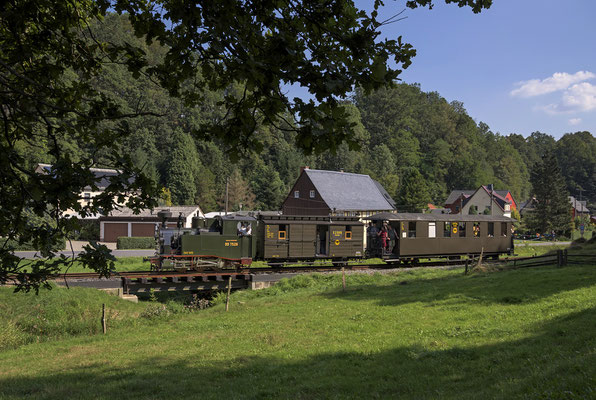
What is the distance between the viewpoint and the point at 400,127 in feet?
396

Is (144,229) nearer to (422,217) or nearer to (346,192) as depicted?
(346,192)

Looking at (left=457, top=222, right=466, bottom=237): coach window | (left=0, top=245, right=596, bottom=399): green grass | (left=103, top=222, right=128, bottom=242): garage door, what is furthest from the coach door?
(left=103, top=222, right=128, bottom=242): garage door

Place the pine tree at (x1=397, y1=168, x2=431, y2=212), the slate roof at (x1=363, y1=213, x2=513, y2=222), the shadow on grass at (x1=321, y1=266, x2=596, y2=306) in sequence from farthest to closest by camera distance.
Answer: the pine tree at (x1=397, y1=168, x2=431, y2=212), the slate roof at (x1=363, y1=213, x2=513, y2=222), the shadow on grass at (x1=321, y1=266, x2=596, y2=306)

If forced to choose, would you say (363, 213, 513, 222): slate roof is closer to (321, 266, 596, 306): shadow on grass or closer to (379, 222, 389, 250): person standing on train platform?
(379, 222, 389, 250): person standing on train platform

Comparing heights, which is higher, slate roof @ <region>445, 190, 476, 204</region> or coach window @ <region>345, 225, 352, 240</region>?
slate roof @ <region>445, 190, 476, 204</region>

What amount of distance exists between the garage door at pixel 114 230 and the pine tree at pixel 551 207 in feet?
188

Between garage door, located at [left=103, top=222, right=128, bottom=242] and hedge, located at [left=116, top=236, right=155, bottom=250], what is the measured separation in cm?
610

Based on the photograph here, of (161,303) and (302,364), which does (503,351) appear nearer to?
(302,364)

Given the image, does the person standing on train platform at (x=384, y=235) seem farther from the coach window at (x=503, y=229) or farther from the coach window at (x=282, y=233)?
the coach window at (x=503, y=229)

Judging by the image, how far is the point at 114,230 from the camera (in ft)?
160

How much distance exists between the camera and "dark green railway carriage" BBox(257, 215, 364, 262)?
86.8 feet

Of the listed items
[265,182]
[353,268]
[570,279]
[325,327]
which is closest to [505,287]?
[570,279]

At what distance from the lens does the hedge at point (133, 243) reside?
4269cm

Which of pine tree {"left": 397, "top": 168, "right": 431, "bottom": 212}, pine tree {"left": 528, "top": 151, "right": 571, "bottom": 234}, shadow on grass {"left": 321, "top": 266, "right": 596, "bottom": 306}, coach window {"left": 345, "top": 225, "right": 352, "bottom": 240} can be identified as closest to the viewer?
shadow on grass {"left": 321, "top": 266, "right": 596, "bottom": 306}
